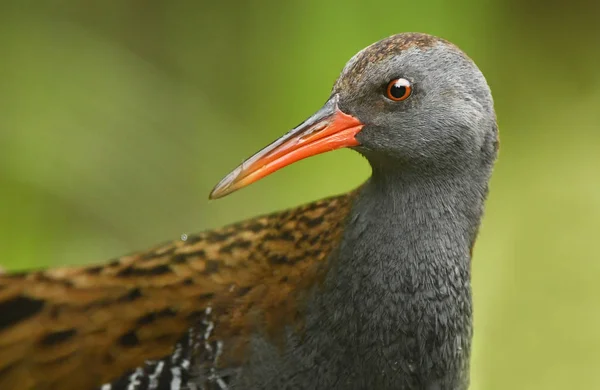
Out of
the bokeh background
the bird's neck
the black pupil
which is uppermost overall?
the bokeh background

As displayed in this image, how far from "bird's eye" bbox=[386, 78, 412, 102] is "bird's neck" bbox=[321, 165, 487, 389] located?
0.67 ft

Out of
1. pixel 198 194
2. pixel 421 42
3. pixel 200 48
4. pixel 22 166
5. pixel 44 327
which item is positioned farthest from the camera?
pixel 200 48

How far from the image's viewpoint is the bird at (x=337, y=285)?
2455mm

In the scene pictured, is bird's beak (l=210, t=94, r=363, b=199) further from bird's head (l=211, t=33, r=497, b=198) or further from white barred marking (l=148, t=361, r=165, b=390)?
white barred marking (l=148, t=361, r=165, b=390)

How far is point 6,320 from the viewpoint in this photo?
9.00 feet

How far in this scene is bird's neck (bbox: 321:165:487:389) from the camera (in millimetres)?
2475

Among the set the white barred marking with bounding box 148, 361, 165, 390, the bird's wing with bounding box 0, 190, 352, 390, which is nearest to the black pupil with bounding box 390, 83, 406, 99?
the bird's wing with bounding box 0, 190, 352, 390

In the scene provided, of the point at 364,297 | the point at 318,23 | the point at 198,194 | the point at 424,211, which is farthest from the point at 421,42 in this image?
the point at 198,194

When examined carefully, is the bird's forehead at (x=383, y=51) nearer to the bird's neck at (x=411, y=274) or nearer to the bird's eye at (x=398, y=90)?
the bird's eye at (x=398, y=90)

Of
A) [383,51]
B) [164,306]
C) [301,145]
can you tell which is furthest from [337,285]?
[383,51]

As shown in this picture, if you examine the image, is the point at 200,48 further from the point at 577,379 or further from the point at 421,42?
the point at 421,42

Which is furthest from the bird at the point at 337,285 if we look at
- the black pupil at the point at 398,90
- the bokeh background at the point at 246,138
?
the bokeh background at the point at 246,138

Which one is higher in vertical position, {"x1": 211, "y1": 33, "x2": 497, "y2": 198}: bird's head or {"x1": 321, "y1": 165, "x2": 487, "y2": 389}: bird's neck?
{"x1": 211, "y1": 33, "x2": 497, "y2": 198}: bird's head

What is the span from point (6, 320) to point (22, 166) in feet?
4.56
